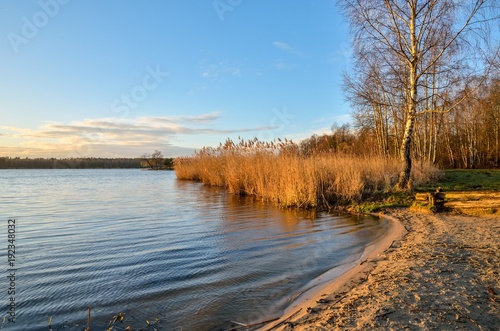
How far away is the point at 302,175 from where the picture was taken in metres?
11.5

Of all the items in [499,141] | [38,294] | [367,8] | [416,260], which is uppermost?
[367,8]

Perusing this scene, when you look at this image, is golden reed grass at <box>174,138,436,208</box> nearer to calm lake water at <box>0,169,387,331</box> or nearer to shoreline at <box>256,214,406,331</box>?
calm lake water at <box>0,169,387,331</box>

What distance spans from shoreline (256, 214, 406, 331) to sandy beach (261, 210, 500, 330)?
0.01m

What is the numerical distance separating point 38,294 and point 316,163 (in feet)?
32.2

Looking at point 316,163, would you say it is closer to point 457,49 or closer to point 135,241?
point 457,49

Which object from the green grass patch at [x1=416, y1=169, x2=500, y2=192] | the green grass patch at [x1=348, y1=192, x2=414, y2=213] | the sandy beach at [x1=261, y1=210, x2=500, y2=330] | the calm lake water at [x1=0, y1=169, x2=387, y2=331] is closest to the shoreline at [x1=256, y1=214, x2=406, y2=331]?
the sandy beach at [x1=261, y1=210, x2=500, y2=330]

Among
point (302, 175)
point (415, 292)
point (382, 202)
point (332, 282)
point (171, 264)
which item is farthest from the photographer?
point (302, 175)

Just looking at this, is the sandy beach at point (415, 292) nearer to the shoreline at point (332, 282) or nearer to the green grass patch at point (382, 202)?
the shoreline at point (332, 282)

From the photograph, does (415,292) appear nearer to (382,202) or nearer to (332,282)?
(332,282)

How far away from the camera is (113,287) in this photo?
164 inches

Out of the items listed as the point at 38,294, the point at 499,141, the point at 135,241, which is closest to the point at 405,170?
the point at 135,241

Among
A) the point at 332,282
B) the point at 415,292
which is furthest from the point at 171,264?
the point at 415,292

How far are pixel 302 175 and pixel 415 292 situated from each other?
8.19m

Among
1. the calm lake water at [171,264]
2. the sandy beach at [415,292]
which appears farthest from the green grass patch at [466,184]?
the sandy beach at [415,292]
